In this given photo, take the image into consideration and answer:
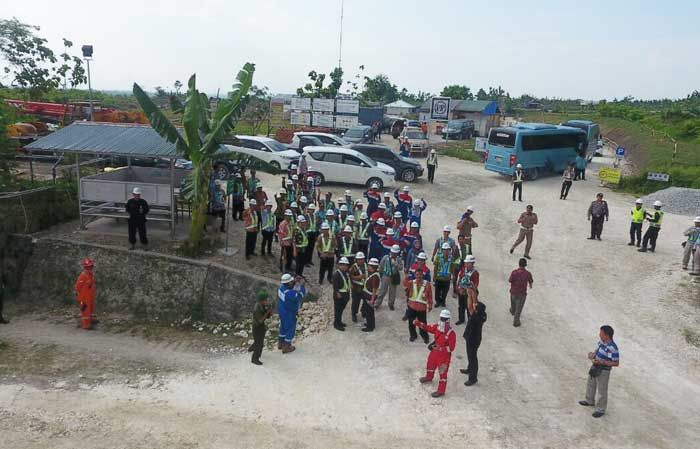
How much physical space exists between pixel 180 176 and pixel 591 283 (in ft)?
36.7

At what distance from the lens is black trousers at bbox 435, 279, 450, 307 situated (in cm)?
1088

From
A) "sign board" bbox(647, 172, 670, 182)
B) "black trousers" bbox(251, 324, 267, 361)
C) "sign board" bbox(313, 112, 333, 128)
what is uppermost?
"sign board" bbox(313, 112, 333, 128)

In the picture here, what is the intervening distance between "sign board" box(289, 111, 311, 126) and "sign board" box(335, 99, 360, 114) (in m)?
2.16

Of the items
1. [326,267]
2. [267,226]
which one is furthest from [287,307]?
[267,226]

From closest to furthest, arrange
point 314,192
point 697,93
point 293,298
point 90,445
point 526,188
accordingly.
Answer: point 90,445 → point 293,298 → point 314,192 → point 526,188 → point 697,93

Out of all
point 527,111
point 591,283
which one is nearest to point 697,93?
point 527,111

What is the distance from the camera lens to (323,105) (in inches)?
1406

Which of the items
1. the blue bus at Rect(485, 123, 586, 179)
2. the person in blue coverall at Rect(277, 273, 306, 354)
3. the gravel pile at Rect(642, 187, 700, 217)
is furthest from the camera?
the blue bus at Rect(485, 123, 586, 179)

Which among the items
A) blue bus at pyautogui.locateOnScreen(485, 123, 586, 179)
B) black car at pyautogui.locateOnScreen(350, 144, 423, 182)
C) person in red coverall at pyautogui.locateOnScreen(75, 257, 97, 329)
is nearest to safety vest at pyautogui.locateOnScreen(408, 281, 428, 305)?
person in red coverall at pyautogui.locateOnScreen(75, 257, 97, 329)

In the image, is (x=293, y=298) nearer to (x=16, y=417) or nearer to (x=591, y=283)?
(x=16, y=417)

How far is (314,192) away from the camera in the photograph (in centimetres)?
1534

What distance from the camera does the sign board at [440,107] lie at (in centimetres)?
3453

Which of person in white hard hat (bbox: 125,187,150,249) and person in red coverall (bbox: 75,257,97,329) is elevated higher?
person in white hard hat (bbox: 125,187,150,249)

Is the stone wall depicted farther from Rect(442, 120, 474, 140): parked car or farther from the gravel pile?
Rect(442, 120, 474, 140): parked car
